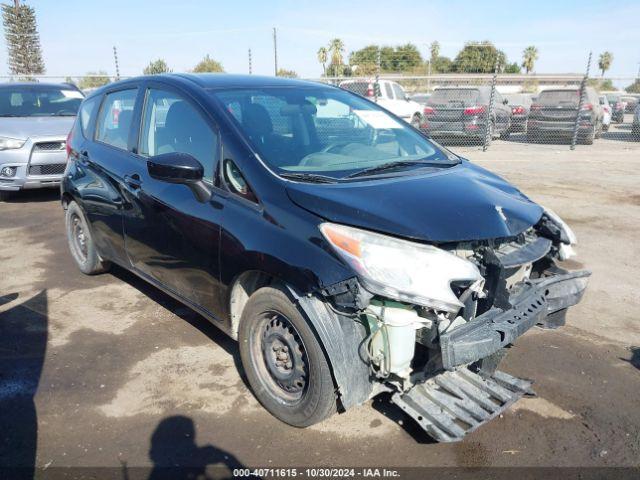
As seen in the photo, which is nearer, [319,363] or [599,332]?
[319,363]

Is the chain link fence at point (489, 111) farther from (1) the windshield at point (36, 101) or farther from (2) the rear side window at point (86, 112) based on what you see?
(2) the rear side window at point (86, 112)

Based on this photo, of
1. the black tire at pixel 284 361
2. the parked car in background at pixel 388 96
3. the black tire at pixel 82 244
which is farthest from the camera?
the parked car in background at pixel 388 96

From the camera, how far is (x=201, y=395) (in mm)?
3195

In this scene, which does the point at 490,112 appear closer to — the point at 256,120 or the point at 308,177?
the point at 256,120

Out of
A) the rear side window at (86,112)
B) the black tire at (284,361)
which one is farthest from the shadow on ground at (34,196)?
the black tire at (284,361)

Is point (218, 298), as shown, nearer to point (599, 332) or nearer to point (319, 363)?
point (319, 363)

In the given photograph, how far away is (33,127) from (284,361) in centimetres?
708

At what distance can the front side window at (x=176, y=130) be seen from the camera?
10.3ft

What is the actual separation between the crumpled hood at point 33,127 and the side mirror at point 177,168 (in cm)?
598

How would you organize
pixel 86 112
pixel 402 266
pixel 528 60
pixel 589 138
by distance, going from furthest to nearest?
pixel 528 60 → pixel 589 138 → pixel 86 112 → pixel 402 266

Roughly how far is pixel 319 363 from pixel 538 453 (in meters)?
1.23

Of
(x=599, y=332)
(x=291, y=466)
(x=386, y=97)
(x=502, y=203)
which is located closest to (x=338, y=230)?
(x=502, y=203)

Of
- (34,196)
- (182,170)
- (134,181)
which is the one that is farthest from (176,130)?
(34,196)

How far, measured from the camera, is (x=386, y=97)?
16406 millimetres
